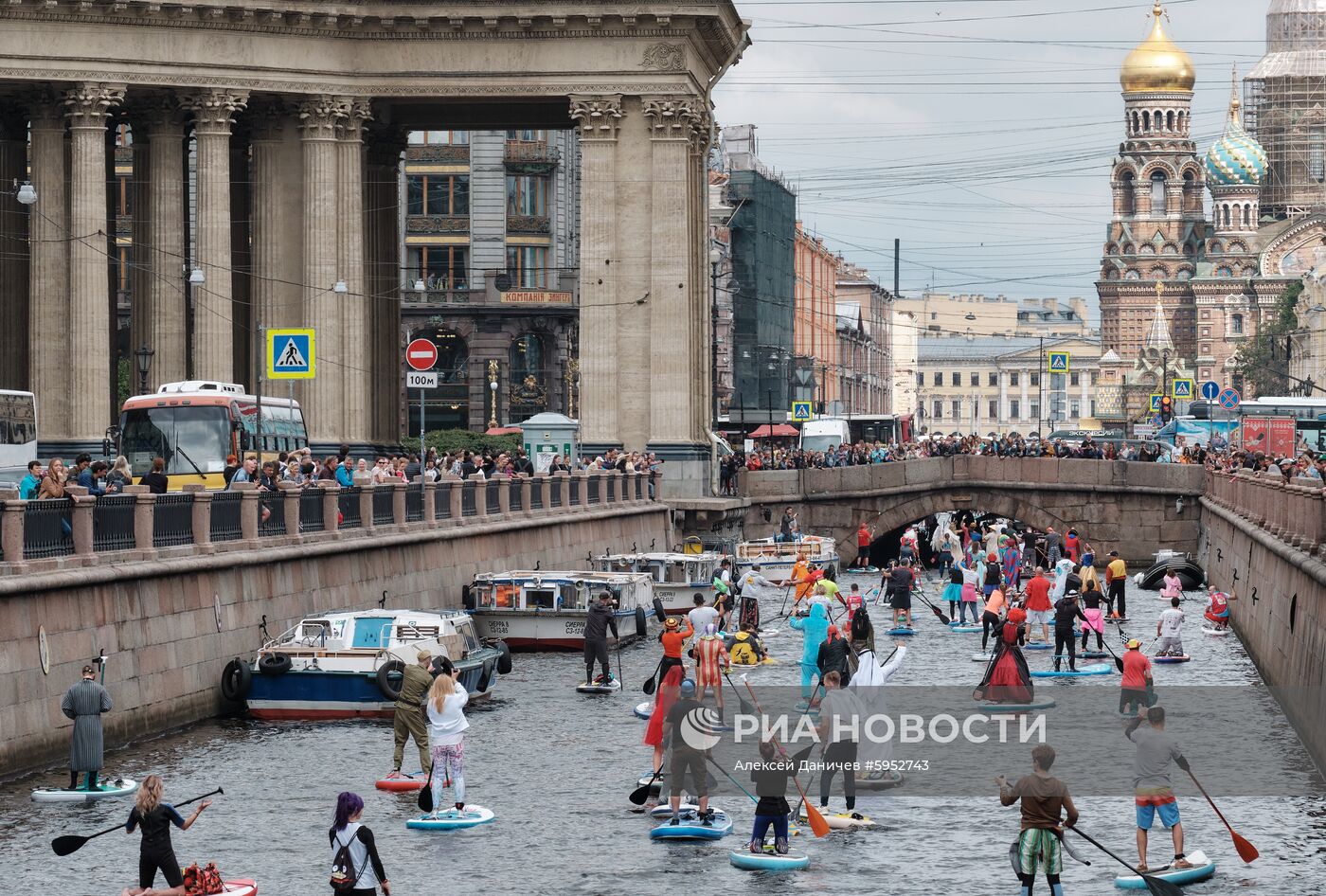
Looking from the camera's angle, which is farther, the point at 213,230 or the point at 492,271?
the point at 492,271

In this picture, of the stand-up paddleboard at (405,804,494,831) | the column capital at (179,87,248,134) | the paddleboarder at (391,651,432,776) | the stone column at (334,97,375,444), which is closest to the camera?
the stand-up paddleboard at (405,804,494,831)

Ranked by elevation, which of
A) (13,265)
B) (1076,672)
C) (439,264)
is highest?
(439,264)

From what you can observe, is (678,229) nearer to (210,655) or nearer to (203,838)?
(210,655)

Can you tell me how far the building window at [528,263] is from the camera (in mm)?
96625

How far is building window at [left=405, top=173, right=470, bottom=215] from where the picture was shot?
321ft

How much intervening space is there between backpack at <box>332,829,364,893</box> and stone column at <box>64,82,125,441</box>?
138 ft

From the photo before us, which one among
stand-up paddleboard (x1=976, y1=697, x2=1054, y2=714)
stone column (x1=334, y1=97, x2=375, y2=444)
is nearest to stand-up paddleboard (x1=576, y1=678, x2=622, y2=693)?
stand-up paddleboard (x1=976, y1=697, x2=1054, y2=714)

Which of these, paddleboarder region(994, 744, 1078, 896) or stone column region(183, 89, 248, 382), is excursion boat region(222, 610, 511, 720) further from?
stone column region(183, 89, 248, 382)

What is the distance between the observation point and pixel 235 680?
1448 inches

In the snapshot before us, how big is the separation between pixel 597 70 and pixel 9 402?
18.9 metres

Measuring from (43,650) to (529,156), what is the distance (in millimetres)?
68296

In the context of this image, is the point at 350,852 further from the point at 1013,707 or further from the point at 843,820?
the point at 1013,707

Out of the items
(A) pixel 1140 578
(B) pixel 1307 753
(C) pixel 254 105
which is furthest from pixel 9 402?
(A) pixel 1140 578

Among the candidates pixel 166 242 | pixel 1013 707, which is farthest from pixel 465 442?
pixel 1013 707
